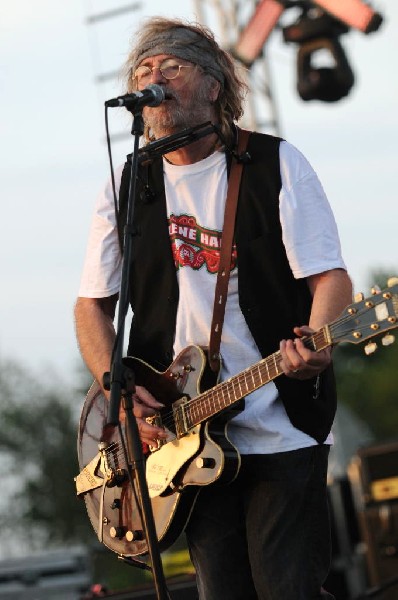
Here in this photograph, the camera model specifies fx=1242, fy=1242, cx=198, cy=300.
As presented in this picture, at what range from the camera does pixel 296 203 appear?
4215 millimetres

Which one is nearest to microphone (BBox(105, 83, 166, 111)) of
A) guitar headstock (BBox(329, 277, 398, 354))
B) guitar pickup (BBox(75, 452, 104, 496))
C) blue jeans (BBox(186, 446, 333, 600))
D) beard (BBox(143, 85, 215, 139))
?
beard (BBox(143, 85, 215, 139))

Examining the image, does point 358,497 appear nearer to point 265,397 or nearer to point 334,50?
point 334,50

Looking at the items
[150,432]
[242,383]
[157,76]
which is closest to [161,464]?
[150,432]

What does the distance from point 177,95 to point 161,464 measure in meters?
1.31

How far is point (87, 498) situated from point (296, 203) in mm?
1452

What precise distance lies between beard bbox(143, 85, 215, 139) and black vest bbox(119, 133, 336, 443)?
0.20m

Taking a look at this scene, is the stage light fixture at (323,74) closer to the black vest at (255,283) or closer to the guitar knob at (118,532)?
the black vest at (255,283)

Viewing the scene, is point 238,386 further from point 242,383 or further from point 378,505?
point 378,505

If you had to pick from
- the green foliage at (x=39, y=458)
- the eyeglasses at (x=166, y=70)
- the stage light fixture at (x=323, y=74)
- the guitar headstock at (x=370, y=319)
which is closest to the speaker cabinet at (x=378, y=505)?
the stage light fixture at (x=323, y=74)

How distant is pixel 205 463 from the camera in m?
4.09

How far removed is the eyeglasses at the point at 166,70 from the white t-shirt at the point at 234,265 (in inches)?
12.8

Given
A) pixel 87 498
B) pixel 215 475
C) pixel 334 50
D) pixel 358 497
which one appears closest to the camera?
pixel 215 475

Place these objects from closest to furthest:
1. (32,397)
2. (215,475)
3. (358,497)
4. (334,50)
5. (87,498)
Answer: (215,475) → (87,498) → (334,50) → (358,497) → (32,397)

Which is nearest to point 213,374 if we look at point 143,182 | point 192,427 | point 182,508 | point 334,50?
point 192,427
